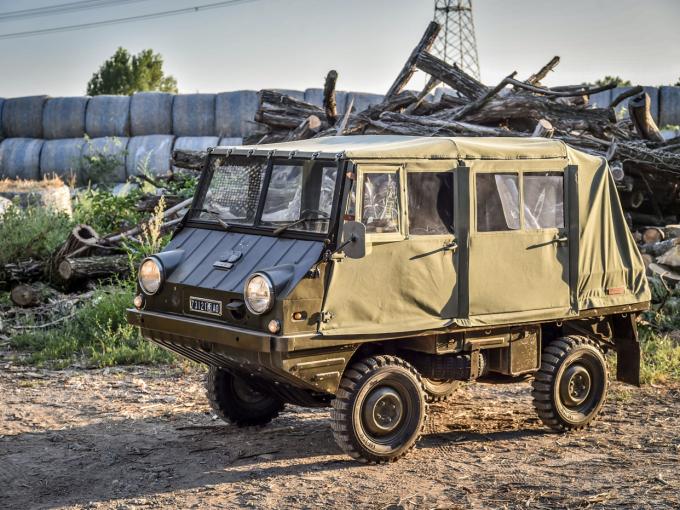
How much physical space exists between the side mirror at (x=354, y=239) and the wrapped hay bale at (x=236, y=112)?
17897mm

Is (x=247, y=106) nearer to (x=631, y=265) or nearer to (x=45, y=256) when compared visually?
(x=45, y=256)

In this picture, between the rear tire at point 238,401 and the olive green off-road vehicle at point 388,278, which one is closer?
the olive green off-road vehicle at point 388,278

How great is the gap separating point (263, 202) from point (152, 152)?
56.6 feet

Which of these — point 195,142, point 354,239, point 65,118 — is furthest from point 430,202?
point 65,118

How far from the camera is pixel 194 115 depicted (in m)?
25.2

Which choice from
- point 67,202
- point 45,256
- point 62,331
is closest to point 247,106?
point 67,202

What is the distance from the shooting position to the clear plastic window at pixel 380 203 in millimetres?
7395

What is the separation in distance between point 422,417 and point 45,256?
776 centimetres

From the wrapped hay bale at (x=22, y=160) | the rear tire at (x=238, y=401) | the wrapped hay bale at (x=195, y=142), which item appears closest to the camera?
the rear tire at (x=238, y=401)

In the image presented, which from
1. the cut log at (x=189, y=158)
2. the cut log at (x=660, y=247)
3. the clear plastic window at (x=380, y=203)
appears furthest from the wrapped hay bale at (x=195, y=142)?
the clear plastic window at (x=380, y=203)

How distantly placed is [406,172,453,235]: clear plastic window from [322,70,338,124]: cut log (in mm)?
6642

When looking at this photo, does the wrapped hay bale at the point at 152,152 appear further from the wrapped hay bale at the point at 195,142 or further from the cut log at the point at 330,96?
the cut log at the point at 330,96

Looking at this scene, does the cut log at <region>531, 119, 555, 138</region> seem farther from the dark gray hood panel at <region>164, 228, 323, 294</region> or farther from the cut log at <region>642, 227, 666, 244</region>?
the dark gray hood panel at <region>164, 228, 323, 294</region>

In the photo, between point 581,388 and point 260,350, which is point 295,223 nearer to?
point 260,350
